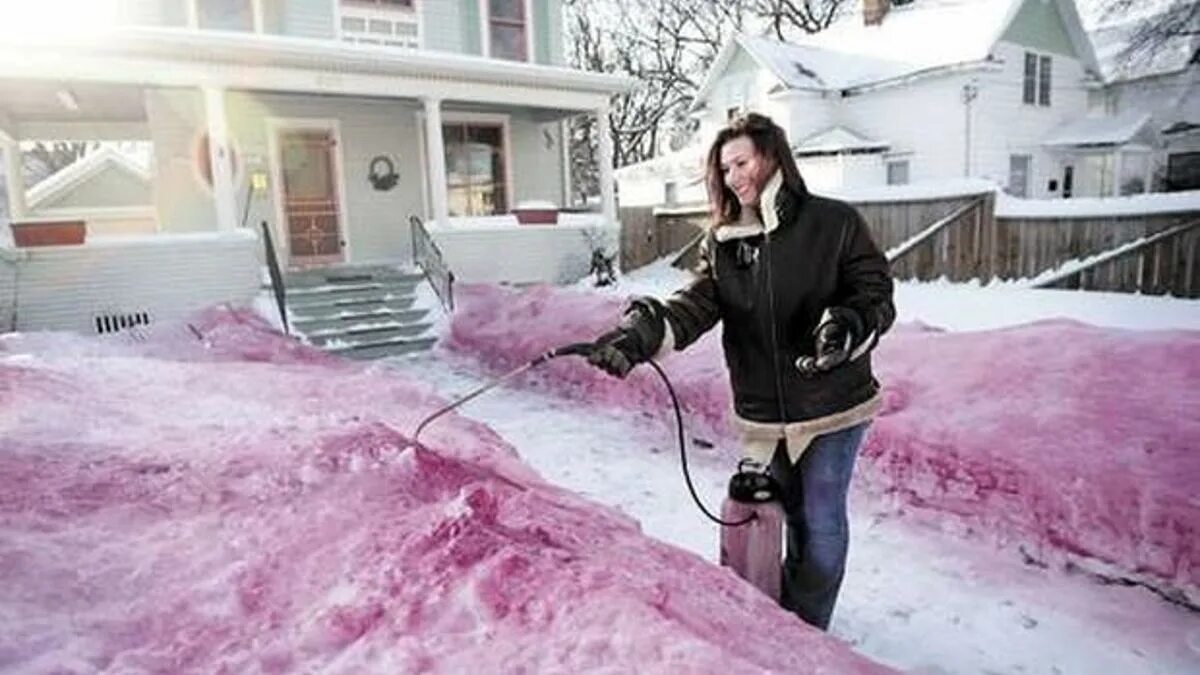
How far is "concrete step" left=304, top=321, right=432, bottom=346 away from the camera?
9.84 m

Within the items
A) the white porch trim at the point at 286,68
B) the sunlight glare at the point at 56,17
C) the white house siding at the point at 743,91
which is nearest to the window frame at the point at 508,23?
the white porch trim at the point at 286,68

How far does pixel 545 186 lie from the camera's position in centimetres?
1606

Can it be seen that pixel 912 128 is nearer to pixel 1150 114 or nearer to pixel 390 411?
pixel 1150 114

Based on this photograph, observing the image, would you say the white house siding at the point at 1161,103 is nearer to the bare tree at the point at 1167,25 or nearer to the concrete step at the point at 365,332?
the bare tree at the point at 1167,25

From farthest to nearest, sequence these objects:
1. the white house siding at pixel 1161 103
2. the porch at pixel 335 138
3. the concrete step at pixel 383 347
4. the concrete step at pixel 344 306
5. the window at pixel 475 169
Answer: the white house siding at pixel 1161 103 < the window at pixel 475 169 < the porch at pixel 335 138 < the concrete step at pixel 344 306 < the concrete step at pixel 383 347

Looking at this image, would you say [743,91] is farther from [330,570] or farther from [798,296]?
[330,570]

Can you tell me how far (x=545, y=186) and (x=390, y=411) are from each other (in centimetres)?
1185

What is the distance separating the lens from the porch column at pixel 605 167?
14.3m

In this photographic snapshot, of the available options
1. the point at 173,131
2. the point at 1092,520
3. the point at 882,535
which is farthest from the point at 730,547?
the point at 173,131

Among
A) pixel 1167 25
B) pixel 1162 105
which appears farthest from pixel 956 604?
pixel 1162 105

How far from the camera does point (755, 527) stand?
8.86 feet

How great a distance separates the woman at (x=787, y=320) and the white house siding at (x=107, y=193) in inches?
1060

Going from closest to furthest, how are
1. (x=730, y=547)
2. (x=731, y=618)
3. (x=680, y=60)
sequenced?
(x=731, y=618) < (x=730, y=547) < (x=680, y=60)

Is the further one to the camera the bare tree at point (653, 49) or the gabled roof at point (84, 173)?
the bare tree at point (653, 49)
